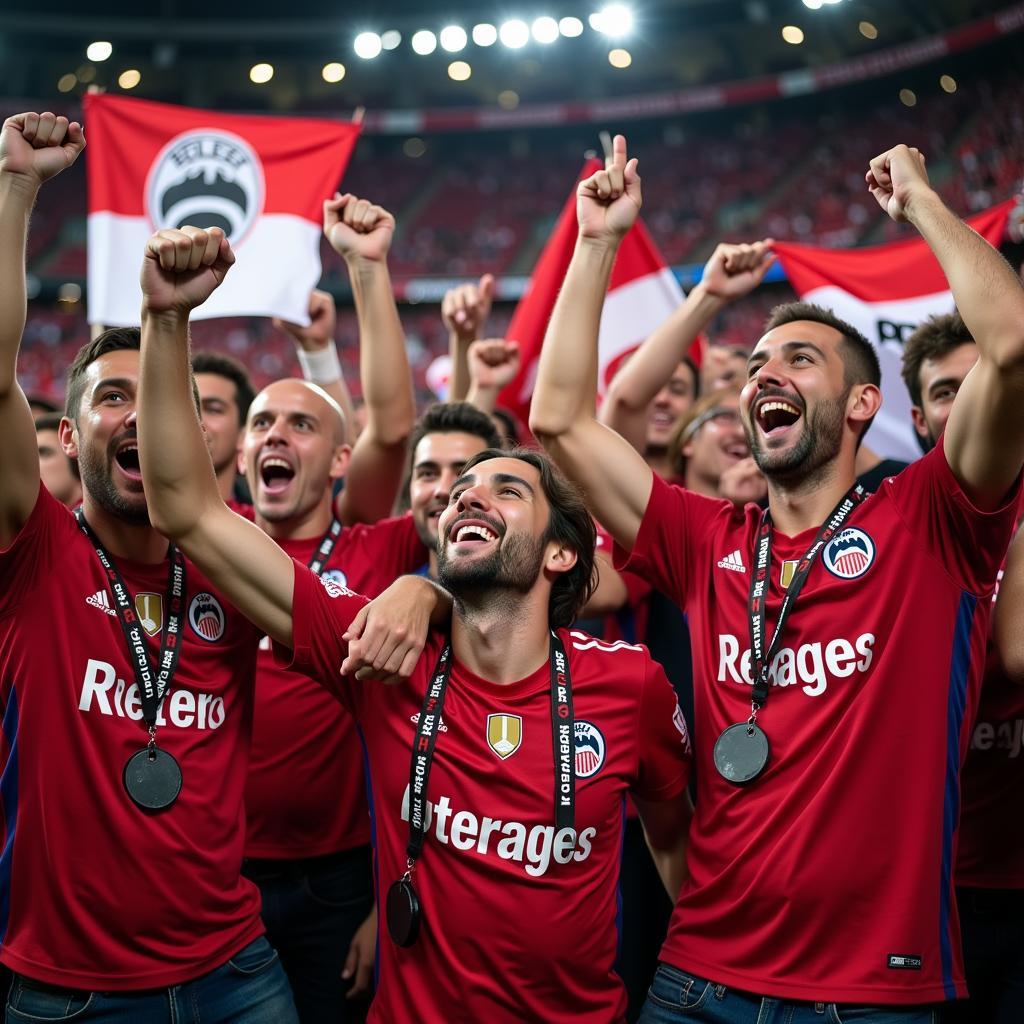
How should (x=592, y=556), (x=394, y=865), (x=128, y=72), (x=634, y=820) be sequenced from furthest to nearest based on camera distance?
(x=128, y=72), (x=634, y=820), (x=592, y=556), (x=394, y=865)

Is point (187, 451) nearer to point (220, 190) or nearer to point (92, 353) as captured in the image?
point (92, 353)

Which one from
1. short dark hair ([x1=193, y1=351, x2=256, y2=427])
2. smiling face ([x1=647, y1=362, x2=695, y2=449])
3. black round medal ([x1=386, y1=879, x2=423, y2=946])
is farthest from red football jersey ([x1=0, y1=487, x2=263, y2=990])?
smiling face ([x1=647, y1=362, x2=695, y2=449])

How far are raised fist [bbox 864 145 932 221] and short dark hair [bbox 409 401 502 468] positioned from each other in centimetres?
153

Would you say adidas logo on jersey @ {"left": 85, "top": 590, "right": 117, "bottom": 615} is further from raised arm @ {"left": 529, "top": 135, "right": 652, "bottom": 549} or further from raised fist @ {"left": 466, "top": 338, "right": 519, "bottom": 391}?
raised fist @ {"left": 466, "top": 338, "right": 519, "bottom": 391}

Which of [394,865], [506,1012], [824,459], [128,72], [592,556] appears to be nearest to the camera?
[506,1012]

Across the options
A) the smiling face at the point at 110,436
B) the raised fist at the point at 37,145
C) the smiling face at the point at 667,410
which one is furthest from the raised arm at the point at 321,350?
the raised fist at the point at 37,145

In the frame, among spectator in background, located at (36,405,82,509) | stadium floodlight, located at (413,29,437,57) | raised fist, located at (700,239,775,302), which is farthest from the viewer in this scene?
stadium floodlight, located at (413,29,437,57)

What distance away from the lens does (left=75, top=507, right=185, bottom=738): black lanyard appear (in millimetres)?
2543

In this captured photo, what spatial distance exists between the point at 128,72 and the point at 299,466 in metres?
25.6

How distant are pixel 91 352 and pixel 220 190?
3.12 meters

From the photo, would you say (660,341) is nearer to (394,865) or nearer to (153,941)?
(394,865)

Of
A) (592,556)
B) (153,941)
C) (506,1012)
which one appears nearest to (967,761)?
(592,556)

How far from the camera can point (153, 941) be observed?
244cm

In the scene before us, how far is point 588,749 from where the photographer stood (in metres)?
2.61
